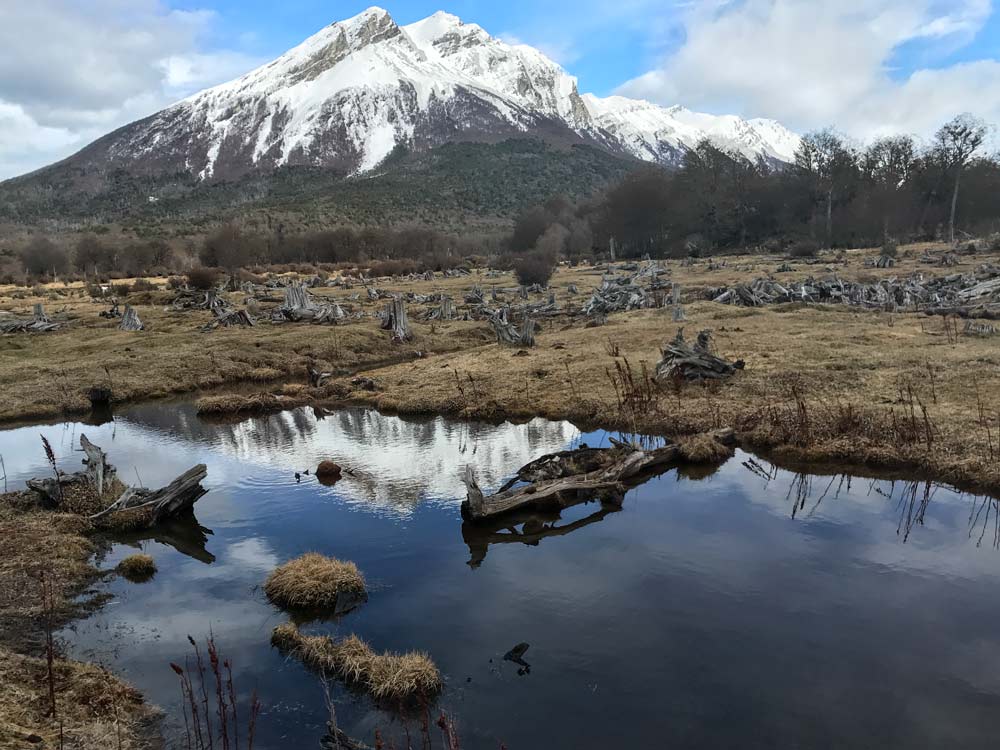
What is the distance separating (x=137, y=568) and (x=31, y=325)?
1466 inches

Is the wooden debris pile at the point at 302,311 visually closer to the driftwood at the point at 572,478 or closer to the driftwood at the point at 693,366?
the driftwood at the point at 693,366

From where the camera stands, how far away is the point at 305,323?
4262cm

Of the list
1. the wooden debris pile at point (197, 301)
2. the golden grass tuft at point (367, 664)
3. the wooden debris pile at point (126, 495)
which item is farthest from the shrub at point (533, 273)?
the golden grass tuft at point (367, 664)

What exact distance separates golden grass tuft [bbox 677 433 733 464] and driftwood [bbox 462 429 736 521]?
0.84 ft

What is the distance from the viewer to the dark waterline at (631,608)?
847cm

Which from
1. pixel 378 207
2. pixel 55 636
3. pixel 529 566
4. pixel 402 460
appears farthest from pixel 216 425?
pixel 378 207

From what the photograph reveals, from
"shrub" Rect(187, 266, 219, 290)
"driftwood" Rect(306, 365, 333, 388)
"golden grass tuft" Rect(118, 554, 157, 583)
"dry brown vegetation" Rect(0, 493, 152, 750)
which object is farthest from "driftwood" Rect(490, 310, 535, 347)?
"shrub" Rect(187, 266, 219, 290)

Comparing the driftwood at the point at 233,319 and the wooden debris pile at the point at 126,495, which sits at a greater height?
the driftwood at the point at 233,319

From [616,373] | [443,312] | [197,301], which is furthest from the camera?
[197,301]

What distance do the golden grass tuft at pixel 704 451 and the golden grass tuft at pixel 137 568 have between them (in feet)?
40.9

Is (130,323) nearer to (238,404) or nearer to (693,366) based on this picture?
(238,404)

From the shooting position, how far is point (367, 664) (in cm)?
948

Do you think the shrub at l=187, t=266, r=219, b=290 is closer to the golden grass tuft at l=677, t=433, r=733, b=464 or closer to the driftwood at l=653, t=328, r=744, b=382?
the driftwood at l=653, t=328, r=744, b=382

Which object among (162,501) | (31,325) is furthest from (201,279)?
(162,501)
